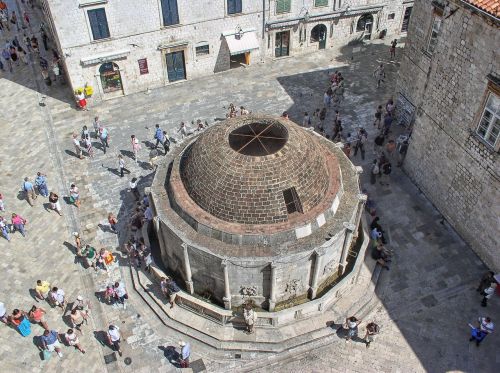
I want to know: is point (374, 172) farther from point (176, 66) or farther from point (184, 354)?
point (176, 66)

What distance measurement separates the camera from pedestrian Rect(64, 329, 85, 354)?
1942 centimetres

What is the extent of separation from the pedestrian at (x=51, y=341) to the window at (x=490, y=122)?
20.4 meters

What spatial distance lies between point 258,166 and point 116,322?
953cm

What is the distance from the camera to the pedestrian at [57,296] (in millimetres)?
20734

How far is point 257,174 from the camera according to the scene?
18562 millimetres

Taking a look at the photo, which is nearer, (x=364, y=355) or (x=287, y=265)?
(x=287, y=265)

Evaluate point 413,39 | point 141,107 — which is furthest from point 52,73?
point 413,39

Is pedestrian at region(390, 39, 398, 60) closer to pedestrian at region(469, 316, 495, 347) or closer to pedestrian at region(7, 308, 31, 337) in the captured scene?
pedestrian at region(469, 316, 495, 347)

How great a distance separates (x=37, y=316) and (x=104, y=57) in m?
18.2

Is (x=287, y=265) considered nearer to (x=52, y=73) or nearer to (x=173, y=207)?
(x=173, y=207)

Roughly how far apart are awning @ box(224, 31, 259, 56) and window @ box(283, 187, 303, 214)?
18.9 metres

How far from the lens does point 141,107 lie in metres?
33.3

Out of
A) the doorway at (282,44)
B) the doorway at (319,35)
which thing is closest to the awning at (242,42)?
the doorway at (282,44)

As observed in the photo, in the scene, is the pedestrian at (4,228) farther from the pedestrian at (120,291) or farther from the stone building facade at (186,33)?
the stone building facade at (186,33)
